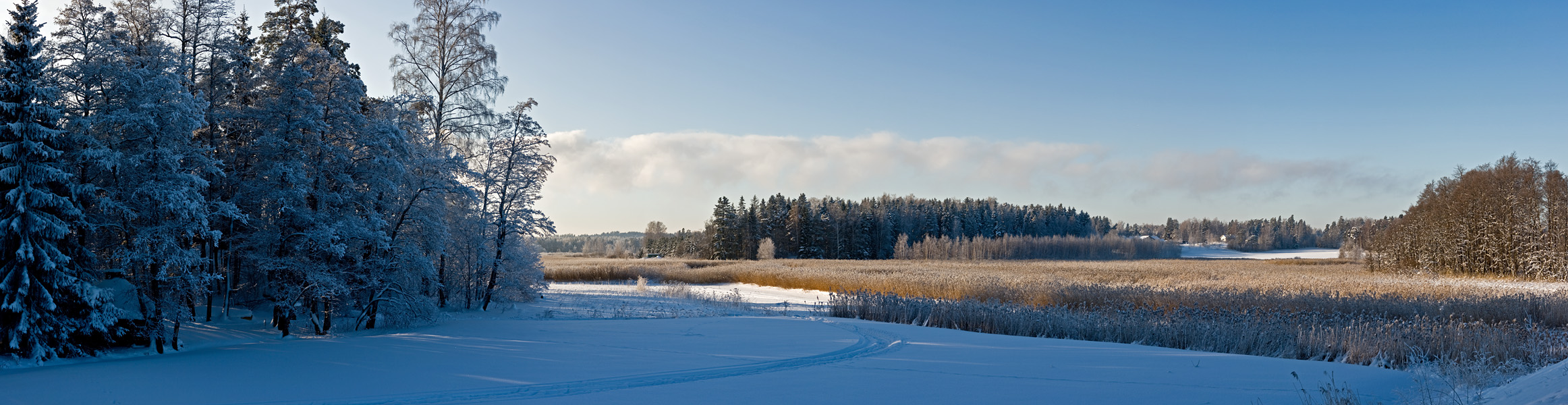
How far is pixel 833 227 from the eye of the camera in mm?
72188

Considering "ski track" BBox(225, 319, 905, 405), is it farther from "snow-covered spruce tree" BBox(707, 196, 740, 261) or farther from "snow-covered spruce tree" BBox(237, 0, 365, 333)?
"snow-covered spruce tree" BBox(707, 196, 740, 261)

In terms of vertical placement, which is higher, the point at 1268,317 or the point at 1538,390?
the point at 1538,390

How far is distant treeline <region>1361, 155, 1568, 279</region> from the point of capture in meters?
→ 31.9

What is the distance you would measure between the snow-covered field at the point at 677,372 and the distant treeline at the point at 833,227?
52480 mm

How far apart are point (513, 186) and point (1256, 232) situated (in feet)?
571

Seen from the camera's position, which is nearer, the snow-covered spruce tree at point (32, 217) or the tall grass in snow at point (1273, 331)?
the snow-covered spruce tree at point (32, 217)

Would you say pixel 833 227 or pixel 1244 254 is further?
pixel 1244 254

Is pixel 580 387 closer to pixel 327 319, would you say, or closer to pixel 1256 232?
pixel 327 319

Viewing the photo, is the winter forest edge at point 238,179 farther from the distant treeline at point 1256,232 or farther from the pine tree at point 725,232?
the distant treeline at point 1256,232

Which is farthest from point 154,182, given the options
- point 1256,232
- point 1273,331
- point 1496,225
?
point 1256,232

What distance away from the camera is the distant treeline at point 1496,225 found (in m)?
31.9

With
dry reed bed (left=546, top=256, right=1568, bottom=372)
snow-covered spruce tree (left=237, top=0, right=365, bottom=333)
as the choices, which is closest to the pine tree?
dry reed bed (left=546, top=256, right=1568, bottom=372)

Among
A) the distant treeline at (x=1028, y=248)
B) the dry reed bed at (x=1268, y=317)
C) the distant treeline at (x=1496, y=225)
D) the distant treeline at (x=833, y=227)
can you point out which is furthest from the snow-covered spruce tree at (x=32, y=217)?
the distant treeline at (x=1028, y=248)

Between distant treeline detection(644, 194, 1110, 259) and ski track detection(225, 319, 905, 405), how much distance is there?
178ft
